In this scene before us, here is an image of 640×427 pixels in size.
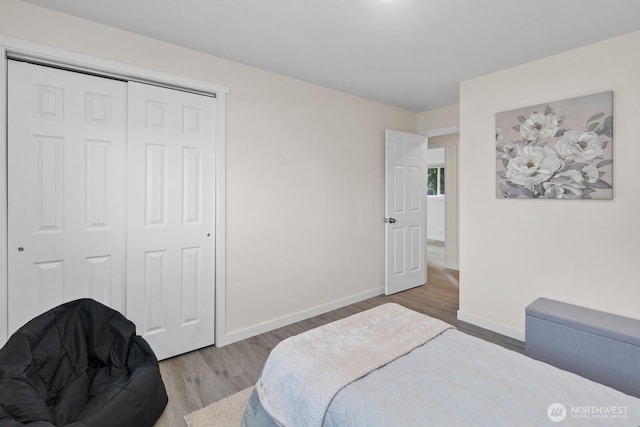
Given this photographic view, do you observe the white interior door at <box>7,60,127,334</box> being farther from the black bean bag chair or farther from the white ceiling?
the white ceiling

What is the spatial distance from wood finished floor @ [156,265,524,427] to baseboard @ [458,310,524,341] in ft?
0.16

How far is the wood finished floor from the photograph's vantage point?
6.70ft

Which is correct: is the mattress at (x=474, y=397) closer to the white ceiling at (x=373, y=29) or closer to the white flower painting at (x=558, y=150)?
the white flower painting at (x=558, y=150)

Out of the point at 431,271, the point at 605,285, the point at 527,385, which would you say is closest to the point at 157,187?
the point at 527,385

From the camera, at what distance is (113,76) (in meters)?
2.28

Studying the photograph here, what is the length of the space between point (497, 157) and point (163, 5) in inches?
113

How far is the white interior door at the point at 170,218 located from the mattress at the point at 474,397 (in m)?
1.38

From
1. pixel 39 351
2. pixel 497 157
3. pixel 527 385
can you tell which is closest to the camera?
pixel 527 385

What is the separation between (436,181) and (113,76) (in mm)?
7212

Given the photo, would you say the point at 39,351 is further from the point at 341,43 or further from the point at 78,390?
the point at 341,43

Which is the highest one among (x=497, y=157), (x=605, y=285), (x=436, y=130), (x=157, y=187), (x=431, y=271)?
(x=436, y=130)

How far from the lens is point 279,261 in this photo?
313 cm

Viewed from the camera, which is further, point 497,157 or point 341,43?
point 497,157

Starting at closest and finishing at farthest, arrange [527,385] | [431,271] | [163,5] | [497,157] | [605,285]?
[527,385] < [163,5] < [605,285] < [497,157] < [431,271]
